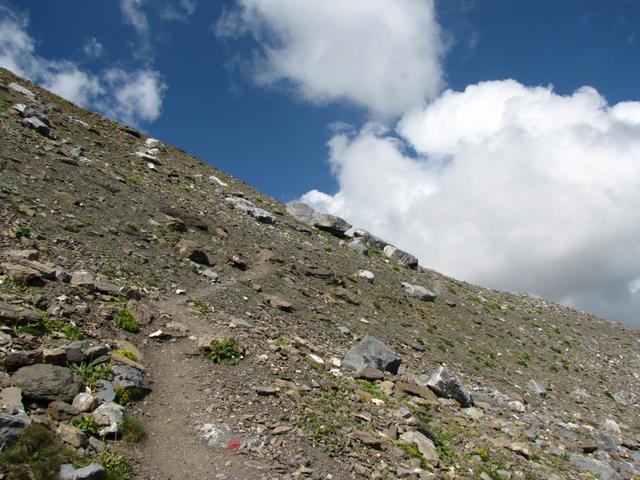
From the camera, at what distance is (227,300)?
21.9 metres

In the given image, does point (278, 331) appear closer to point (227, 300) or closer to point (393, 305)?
point (227, 300)

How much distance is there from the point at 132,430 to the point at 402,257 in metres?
37.1

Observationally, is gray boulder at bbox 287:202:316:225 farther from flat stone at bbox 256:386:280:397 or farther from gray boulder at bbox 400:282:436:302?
flat stone at bbox 256:386:280:397

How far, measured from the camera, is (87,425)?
10836 mm

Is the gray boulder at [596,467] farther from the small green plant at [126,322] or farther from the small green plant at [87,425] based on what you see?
the small green plant at [126,322]

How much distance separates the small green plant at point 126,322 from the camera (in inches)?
627

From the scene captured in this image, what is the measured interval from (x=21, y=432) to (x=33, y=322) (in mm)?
5043

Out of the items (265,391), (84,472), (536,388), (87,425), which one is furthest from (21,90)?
(536,388)

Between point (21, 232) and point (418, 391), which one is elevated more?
point (21, 232)

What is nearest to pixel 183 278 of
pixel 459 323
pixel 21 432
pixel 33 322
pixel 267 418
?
pixel 33 322

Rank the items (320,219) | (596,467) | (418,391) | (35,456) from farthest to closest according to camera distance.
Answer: (320,219), (418,391), (596,467), (35,456)

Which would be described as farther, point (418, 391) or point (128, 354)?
point (418, 391)

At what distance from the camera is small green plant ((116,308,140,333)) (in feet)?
52.2

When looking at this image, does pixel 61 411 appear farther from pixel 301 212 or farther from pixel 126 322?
pixel 301 212
